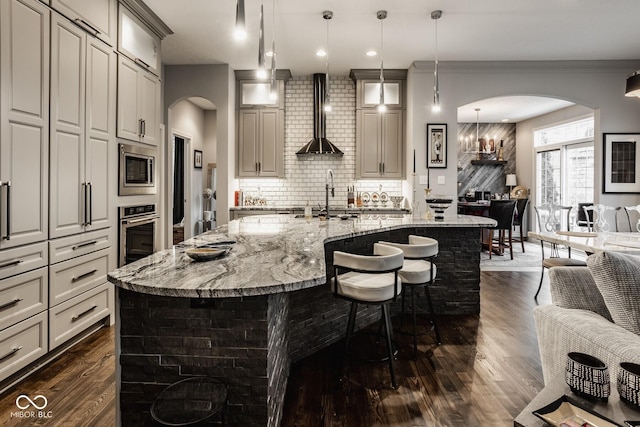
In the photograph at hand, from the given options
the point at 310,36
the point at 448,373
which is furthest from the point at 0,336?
the point at 310,36

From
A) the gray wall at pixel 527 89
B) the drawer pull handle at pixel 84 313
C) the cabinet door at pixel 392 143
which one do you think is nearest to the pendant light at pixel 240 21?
the drawer pull handle at pixel 84 313

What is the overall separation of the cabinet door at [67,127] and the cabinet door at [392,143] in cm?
425

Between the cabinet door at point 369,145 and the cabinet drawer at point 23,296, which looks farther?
the cabinet door at point 369,145

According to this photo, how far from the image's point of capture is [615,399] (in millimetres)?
1027

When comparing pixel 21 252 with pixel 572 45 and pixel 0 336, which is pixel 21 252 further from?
pixel 572 45

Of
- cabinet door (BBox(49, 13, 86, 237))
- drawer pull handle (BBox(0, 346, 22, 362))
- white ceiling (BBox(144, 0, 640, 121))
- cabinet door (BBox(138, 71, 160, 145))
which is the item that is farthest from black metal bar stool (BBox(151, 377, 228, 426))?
white ceiling (BBox(144, 0, 640, 121))

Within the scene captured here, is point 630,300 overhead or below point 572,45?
below

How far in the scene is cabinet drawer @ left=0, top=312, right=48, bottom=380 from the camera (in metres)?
2.26

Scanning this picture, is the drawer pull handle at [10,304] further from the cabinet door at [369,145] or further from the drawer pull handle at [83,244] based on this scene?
the cabinet door at [369,145]

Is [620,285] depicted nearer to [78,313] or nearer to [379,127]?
[78,313]

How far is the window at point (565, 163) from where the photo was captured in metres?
7.68

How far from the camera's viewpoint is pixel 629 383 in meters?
0.96

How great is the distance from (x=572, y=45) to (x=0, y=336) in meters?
6.45

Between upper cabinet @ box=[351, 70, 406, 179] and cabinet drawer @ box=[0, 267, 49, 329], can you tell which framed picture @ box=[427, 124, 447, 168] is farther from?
cabinet drawer @ box=[0, 267, 49, 329]
